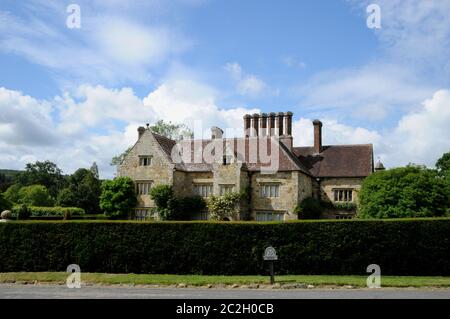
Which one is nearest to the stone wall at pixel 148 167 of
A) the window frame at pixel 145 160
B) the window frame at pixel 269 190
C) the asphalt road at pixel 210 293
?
the window frame at pixel 145 160

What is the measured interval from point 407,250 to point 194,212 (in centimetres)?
2213

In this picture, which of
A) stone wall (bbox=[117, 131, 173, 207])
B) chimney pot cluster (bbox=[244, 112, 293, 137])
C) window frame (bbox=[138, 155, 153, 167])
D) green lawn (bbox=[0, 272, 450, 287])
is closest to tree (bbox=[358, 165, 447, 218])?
chimney pot cluster (bbox=[244, 112, 293, 137])

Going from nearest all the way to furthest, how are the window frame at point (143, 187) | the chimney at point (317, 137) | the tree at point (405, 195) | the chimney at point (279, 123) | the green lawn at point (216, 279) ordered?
the green lawn at point (216, 279) < the tree at point (405, 195) < the window frame at point (143, 187) < the chimney at point (279, 123) < the chimney at point (317, 137)

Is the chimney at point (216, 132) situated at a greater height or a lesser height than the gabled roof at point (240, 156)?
greater

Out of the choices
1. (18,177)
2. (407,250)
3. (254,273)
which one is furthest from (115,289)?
(18,177)

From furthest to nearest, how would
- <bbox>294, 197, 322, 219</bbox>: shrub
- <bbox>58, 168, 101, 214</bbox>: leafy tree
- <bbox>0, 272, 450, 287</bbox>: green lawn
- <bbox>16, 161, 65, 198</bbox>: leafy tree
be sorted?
<bbox>16, 161, 65, 198</bbox>: leafy tree, <bbox>58, 168, 101, 214</bbox>: leafy tree, <bbox>294, 197, 322, 219</bbox>: shrub, <bbox>0, 272, 450, 287</bbox>: green lawn

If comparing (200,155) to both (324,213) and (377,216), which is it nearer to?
(324,213)

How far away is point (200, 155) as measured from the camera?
1703 inches

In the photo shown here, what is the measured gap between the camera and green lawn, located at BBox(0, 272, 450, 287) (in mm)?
19272

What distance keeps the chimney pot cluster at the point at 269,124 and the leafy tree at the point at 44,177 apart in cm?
7892

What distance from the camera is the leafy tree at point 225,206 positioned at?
38.6 m

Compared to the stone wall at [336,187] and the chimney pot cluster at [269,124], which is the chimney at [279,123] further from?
the stone wall at [336,187]

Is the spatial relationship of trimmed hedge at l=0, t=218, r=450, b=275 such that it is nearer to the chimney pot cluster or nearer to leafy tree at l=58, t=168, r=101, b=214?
the chimney pot cluster

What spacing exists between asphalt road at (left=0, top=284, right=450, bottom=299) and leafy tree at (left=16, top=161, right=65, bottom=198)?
96949 millimetres
